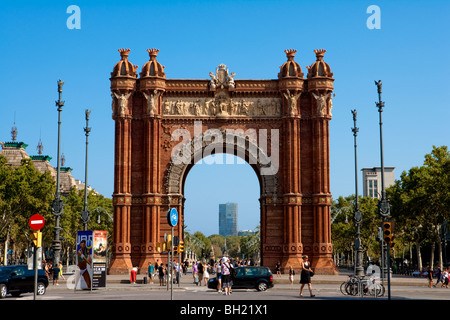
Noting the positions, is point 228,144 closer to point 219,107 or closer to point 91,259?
point 219,107

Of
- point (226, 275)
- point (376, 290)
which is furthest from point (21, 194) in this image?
point (376, 290)

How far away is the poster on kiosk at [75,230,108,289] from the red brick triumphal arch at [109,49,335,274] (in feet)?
63.0

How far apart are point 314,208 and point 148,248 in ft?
48.3

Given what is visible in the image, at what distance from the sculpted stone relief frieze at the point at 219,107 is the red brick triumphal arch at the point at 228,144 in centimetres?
9

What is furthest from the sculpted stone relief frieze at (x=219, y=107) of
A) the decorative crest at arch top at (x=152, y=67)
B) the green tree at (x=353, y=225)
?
the green tree at (x=353, y=225)

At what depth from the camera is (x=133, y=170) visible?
5653 centimetres

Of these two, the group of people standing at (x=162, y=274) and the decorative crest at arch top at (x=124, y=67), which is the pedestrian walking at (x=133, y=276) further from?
the decorative crest at arch top at (x=124, y=67)

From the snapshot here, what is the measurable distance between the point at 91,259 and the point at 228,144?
24459mm

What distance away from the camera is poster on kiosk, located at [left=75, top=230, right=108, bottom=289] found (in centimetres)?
3494

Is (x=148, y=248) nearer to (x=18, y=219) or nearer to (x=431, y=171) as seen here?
(x=18, y=219)

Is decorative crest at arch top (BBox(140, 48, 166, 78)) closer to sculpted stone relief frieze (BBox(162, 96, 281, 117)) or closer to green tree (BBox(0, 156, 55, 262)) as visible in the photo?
sculpted stone relief frieze (BBox(162, 96, 281, 117))

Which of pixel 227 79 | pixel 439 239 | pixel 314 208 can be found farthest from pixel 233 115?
pixel 439 239

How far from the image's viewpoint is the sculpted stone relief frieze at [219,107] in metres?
57.1

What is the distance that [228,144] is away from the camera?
5722cm
